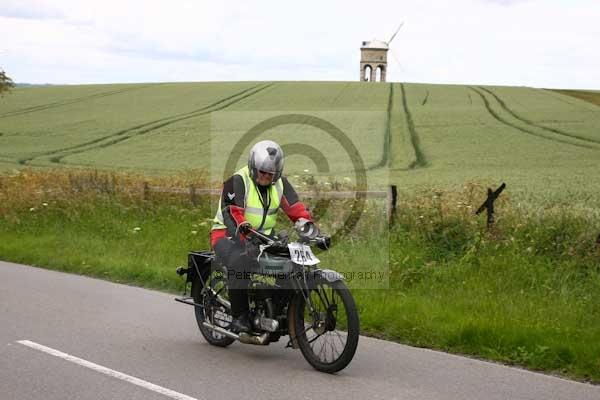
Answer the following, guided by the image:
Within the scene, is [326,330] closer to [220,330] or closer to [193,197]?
[220,330]

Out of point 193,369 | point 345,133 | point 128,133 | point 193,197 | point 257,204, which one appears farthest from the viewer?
point 128,133

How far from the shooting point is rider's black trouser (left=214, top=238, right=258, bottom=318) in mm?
6988

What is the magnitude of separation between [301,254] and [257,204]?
729mm

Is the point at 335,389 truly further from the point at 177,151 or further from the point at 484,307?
the point at 177,151

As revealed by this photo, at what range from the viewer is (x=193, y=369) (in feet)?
21.8

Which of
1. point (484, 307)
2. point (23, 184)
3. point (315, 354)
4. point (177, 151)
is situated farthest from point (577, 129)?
point (315, 354)

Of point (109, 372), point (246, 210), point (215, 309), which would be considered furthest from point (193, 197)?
point (109, 372)

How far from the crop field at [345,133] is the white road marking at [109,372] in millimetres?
9091

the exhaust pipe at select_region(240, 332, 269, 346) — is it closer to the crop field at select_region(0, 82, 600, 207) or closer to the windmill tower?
the crop field at select_region(0, 82, 600, 207)

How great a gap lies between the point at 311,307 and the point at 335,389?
2.72 feet

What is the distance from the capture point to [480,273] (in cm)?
998

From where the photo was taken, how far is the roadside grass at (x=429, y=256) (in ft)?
24.7

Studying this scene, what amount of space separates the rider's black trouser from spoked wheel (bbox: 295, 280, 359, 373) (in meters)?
0.59

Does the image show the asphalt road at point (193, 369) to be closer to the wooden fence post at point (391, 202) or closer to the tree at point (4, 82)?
the wooden fence post at point (391, 202)
